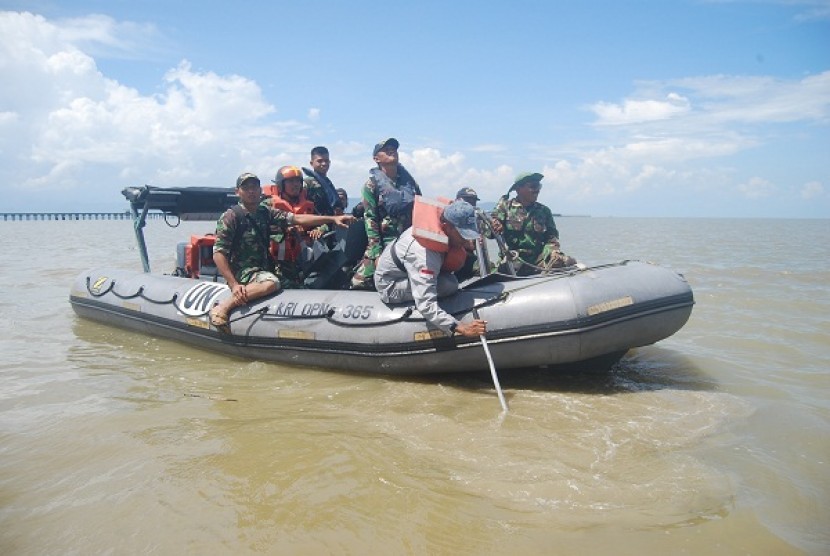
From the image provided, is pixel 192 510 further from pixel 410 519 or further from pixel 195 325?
pixel 195 325

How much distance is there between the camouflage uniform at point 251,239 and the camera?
17.0 ft

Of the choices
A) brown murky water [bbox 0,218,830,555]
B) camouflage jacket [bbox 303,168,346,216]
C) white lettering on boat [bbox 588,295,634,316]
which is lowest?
brown murky water [bbox 0,218,830,555]

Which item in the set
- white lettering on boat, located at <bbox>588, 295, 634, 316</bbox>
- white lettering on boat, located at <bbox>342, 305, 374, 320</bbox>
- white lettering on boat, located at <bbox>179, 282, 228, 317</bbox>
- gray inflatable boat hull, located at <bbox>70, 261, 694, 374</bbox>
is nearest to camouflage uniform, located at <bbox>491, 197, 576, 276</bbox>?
gray inflatable boat hull, located at <bbox>70, 261, 694, 374</bbox>

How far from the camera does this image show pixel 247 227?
208 inches

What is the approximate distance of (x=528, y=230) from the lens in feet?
19.9

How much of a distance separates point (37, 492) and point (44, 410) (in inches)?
53.0

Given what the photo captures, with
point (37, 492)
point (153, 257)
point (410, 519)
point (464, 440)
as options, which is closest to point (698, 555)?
point (410, 519)

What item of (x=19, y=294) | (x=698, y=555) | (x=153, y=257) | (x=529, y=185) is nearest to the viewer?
(x=698, y=555)

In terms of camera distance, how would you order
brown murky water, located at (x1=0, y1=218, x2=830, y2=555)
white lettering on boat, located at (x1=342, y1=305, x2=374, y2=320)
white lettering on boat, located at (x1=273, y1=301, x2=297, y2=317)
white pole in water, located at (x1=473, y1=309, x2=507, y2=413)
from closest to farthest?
brown murky water, located at (x1=0, y1=218, x2=830, y2=555)
white pole in water, located at (x1=473, y1=309, x2=507, y2=413)
white lettering on boat, located at (x1=342, y1=305, x2=374, y2=320)
white lettering on boat, located at (x1=273, y1=301, x2=297, y2=317)

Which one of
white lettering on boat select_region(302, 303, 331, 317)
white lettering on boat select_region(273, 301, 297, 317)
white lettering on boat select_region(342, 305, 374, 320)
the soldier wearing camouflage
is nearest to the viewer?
white lettering on boat select_region(342, 305, 374, 320)

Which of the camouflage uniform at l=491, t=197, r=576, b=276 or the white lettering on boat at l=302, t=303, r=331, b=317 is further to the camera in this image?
the camouflage uniform at l=491, t=197, r=576, b=276

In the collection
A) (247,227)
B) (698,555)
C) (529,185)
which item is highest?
(529,185)

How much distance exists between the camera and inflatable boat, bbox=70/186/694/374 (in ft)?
13.5

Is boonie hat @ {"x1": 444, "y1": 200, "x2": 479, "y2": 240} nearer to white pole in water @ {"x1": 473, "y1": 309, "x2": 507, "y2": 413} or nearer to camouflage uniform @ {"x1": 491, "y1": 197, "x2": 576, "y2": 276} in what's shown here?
white pole in water @ {"x1": 473, "y1": 309, "x2": 507, "y2": 413}
